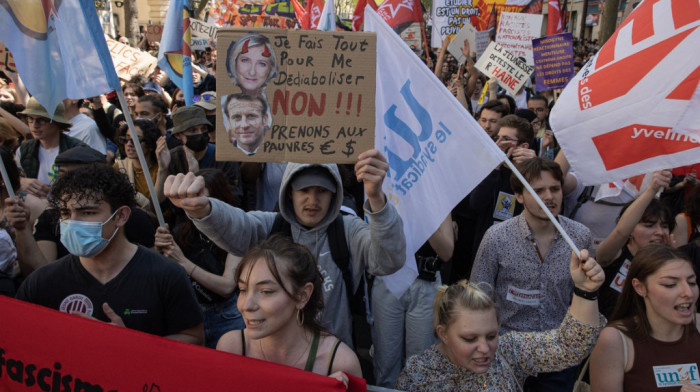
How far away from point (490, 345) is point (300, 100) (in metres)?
1.24

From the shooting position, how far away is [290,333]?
219 centimetres

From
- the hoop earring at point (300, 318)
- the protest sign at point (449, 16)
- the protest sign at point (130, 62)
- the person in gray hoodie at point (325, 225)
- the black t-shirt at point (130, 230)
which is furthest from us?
the protest sign at point (449, 16)

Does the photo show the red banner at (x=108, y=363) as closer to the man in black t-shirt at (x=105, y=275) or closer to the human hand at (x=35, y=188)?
the man in black t-shirt at (x=105, y=275)

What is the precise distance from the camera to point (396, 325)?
10.9 ft

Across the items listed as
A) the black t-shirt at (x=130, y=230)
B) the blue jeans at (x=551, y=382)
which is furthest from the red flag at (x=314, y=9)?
the blue jeans at (x=551, y=382)

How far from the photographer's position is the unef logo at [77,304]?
7.98 ft

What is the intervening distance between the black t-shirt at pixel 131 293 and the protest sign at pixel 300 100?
1.80 ft

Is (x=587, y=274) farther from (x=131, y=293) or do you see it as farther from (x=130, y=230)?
(x=130, y=230)

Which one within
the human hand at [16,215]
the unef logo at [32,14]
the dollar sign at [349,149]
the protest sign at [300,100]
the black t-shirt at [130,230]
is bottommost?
the black t-shirt at [130,230]

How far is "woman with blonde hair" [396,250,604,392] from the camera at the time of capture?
2.32m

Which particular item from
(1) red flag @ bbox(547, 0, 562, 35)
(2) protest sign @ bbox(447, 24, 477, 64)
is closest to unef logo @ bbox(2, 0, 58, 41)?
(2) protest sign @ bbox(447, 24, 477, 64)

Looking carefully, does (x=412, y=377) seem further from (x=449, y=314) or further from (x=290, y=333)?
(x=290, y=333)

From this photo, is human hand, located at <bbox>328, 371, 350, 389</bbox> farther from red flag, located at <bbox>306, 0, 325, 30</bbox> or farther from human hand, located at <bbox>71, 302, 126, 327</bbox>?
red flag, located at <bbox>306, 0, 325, 30</bbox>

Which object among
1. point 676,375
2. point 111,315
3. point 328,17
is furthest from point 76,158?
point 676,375
